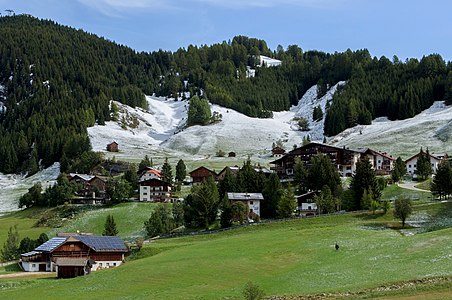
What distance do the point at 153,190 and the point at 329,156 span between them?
141ft

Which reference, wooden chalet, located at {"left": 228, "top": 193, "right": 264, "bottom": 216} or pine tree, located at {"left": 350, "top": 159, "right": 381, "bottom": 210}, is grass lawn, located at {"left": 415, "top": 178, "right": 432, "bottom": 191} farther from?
wooden chalet, located at {"left": 228, "top": 193, "right": 264, "bottom": 216}

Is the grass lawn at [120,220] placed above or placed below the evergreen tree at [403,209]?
below

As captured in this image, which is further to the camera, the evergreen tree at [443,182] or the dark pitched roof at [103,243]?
the evergreen tree at [443,182]

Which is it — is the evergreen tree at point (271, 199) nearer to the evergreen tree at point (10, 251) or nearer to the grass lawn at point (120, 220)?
the grass lawn at point (120, 220)

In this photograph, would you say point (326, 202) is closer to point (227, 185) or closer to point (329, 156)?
point (227, 185)

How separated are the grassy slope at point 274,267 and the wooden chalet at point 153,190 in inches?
1944

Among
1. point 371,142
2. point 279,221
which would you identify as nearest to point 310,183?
point 279,221

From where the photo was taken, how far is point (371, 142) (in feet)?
611

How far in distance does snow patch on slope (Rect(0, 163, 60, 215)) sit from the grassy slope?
76.6m

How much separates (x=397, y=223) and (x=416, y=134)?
379 ft

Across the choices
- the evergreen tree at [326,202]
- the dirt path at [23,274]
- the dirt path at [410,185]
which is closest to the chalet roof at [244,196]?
the evergreen tree at [326,202]

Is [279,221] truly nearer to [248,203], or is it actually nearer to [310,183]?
[248,203]

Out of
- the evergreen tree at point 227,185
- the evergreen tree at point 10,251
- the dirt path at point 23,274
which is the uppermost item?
the evergreen tree at point 227,185

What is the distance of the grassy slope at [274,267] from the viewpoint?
4800cm
